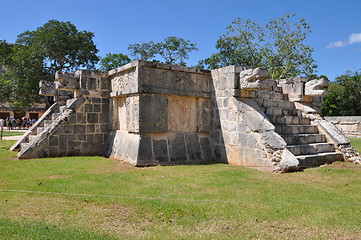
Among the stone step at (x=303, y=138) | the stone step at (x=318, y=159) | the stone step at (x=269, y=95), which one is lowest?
the stone step at (x=318, y=159)

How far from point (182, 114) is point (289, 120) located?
9.14 ft

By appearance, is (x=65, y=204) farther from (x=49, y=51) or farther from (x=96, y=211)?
(x=49, y=51)

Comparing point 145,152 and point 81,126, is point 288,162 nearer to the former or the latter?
point 145,152

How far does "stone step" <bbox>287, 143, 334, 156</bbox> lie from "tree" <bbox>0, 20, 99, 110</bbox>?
65.8 feet

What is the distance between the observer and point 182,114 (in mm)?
7938

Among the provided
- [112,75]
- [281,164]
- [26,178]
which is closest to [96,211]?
[26,178]

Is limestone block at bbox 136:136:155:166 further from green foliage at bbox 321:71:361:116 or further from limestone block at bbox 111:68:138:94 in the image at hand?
green foliage at bbox 321:71:361:116

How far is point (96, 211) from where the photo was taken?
3848mm

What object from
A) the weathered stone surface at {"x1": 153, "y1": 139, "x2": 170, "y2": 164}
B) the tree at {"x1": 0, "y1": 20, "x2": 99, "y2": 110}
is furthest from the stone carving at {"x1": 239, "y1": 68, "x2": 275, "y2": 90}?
the tree at {"x1": 0, "y1": 20, "x2": 99, "y2": 110}

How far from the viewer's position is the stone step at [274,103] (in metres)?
8.23

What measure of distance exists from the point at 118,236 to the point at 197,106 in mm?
5347

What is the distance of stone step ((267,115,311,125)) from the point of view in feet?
26.2

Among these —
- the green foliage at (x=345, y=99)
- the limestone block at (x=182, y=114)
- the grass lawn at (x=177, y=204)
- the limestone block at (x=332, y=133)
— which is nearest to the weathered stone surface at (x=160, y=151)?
the limestone block at (x=182, y=114)

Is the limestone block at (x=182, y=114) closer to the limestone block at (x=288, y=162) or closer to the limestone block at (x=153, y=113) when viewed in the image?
the limestone block at (x=153, y=113)
